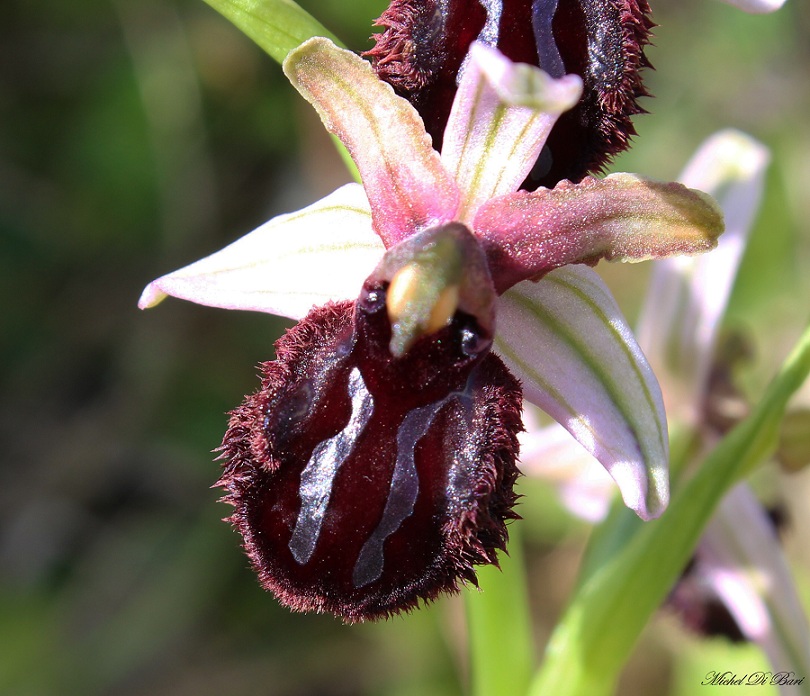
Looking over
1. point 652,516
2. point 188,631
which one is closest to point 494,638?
point 652,516

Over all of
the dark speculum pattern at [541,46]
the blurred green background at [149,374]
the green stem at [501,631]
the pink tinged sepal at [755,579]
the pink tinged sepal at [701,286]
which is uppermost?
the dark speculum pattern at [541,46]

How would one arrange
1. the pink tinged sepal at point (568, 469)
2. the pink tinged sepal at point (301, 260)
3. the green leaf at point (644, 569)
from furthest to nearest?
1. the pink tinged sepal at point (568, 469)
2. the green leaf at point (644, 569)
3. the pink tinged sepal at point (301, 260)

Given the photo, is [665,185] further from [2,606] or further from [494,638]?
[2,606]

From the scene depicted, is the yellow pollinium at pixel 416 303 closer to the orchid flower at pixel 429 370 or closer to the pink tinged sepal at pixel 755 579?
the orchid flower at pixel 429 370

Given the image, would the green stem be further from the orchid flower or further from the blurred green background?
the blurred green background
